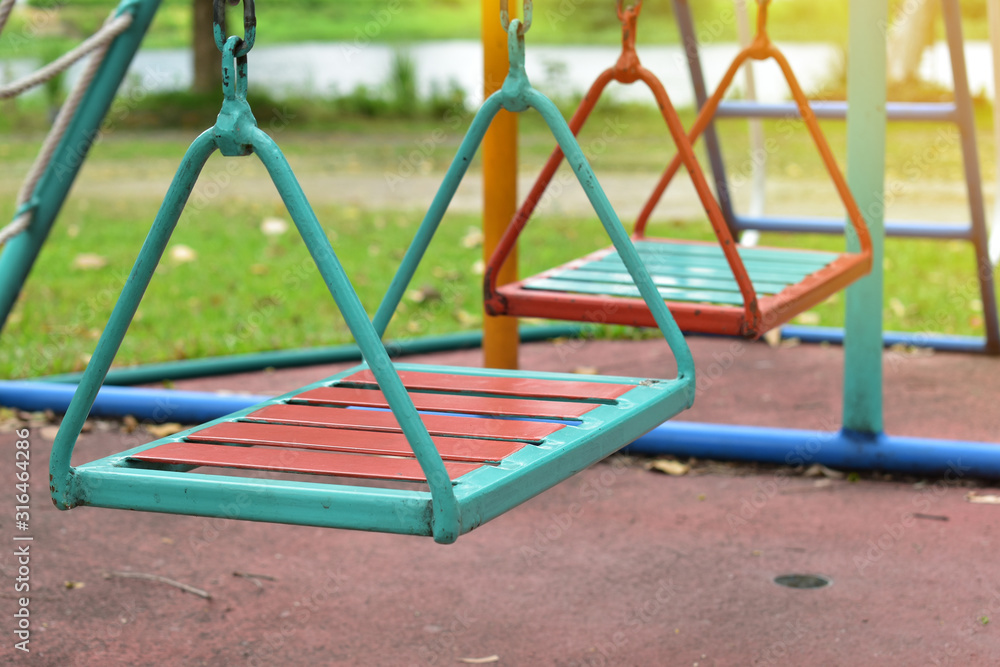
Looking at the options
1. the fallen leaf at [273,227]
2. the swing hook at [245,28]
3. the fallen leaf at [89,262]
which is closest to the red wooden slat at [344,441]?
the swing hook at [245,28]

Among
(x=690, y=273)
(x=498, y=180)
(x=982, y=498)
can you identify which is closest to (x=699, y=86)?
(x=498, y=180)

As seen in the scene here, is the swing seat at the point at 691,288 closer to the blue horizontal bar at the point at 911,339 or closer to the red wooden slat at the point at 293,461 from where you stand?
the red wooden slat at the point at 293,461

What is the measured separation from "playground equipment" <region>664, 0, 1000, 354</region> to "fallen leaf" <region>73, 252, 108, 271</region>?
2560 mm

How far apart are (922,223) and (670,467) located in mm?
1374

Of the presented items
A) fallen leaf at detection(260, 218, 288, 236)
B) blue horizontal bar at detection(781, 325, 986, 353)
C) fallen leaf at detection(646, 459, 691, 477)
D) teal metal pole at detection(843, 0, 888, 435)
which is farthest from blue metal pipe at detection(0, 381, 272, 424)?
fallen leaf at detection(260, 218, 288, 236)

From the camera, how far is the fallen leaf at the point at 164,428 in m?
3.06

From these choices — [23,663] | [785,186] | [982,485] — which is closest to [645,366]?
[982,485]

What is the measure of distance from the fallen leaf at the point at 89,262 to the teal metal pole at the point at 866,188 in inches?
127

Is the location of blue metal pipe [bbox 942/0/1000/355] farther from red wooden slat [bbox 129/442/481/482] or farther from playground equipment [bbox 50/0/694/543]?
red wooden slat [bbox 129/442/481/482]

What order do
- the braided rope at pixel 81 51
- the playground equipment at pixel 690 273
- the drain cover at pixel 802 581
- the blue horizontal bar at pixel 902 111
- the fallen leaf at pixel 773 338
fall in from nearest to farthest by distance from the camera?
the playground equipment at pixel 690 273, the drain cover at pixel 802 581, the braided rope at pixel 81 51, the blue horizontal bar at pixel 902 111, the fallen leaf at pixel 773 338

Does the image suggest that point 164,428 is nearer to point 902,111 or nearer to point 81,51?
point 81,51

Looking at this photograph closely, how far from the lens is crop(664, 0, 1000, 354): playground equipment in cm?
327

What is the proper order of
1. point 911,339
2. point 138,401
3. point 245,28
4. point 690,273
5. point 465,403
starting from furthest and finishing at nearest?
point 911,339, point 138,401, point 690,273, point 465,403, point 245,28

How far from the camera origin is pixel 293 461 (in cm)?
137
